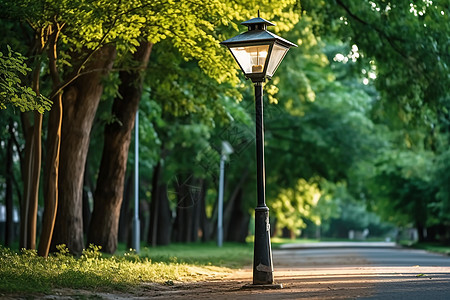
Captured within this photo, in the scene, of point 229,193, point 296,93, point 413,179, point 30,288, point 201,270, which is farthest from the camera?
point 229,193

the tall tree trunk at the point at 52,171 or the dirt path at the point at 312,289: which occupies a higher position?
the tall tree trunk at the point at 52,171

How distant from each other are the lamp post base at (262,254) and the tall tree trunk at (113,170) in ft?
30.3

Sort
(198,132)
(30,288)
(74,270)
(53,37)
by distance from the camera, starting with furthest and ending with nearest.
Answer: (198,132) → (53,37) → (74,270) → (30,288)

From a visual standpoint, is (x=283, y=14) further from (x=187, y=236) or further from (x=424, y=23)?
(x=187, y=236)

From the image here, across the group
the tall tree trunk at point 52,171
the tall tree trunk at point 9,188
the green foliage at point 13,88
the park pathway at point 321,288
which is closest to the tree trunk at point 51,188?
the tall tree trunk at point 52,171

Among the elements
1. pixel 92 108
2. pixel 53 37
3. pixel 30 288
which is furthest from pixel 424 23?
pixel 30 288

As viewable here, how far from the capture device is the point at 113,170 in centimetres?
2244

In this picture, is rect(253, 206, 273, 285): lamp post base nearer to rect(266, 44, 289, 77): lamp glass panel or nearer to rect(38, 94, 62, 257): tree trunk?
rect(266, 44, 289, 77): lamp glass panel

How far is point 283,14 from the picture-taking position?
74.5 feet

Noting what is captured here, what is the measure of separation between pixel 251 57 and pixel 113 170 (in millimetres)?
9256

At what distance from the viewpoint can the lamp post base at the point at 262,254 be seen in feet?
44.1

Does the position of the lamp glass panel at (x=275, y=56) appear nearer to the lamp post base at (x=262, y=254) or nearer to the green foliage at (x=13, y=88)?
the lamp post base at (x=262, y=254)

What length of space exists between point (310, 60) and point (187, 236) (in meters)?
15.3

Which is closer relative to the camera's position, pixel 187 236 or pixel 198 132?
pixel 198 132
